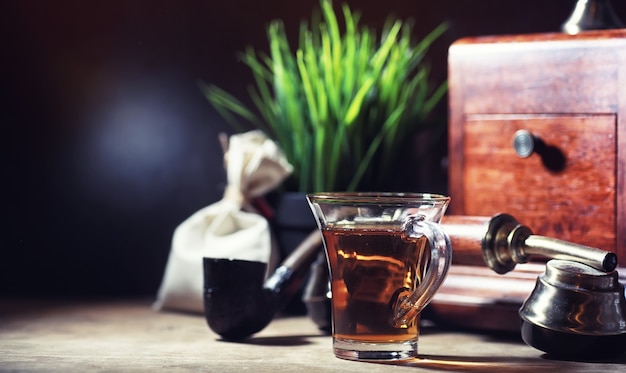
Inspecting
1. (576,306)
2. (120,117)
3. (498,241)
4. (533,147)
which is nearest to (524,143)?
(533,147)

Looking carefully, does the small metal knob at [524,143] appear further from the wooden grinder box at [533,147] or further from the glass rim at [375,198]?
the glass rim at [375,198]

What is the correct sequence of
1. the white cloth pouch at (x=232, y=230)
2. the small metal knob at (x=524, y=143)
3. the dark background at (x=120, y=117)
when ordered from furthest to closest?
1. the dark background at (x=120, y=117)
2. the white cloth pouch at (x=232, y=230)
3. the small metal knob at (x=524, y=143)

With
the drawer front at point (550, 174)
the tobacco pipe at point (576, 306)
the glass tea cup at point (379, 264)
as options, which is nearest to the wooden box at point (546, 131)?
the drawer front at point (550, 174)

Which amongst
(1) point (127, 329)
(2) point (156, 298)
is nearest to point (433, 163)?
(2) point (156, 298)

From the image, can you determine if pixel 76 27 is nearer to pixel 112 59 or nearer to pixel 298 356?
pixel 112 59

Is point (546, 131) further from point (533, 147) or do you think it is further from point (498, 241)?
point (498, 241)
